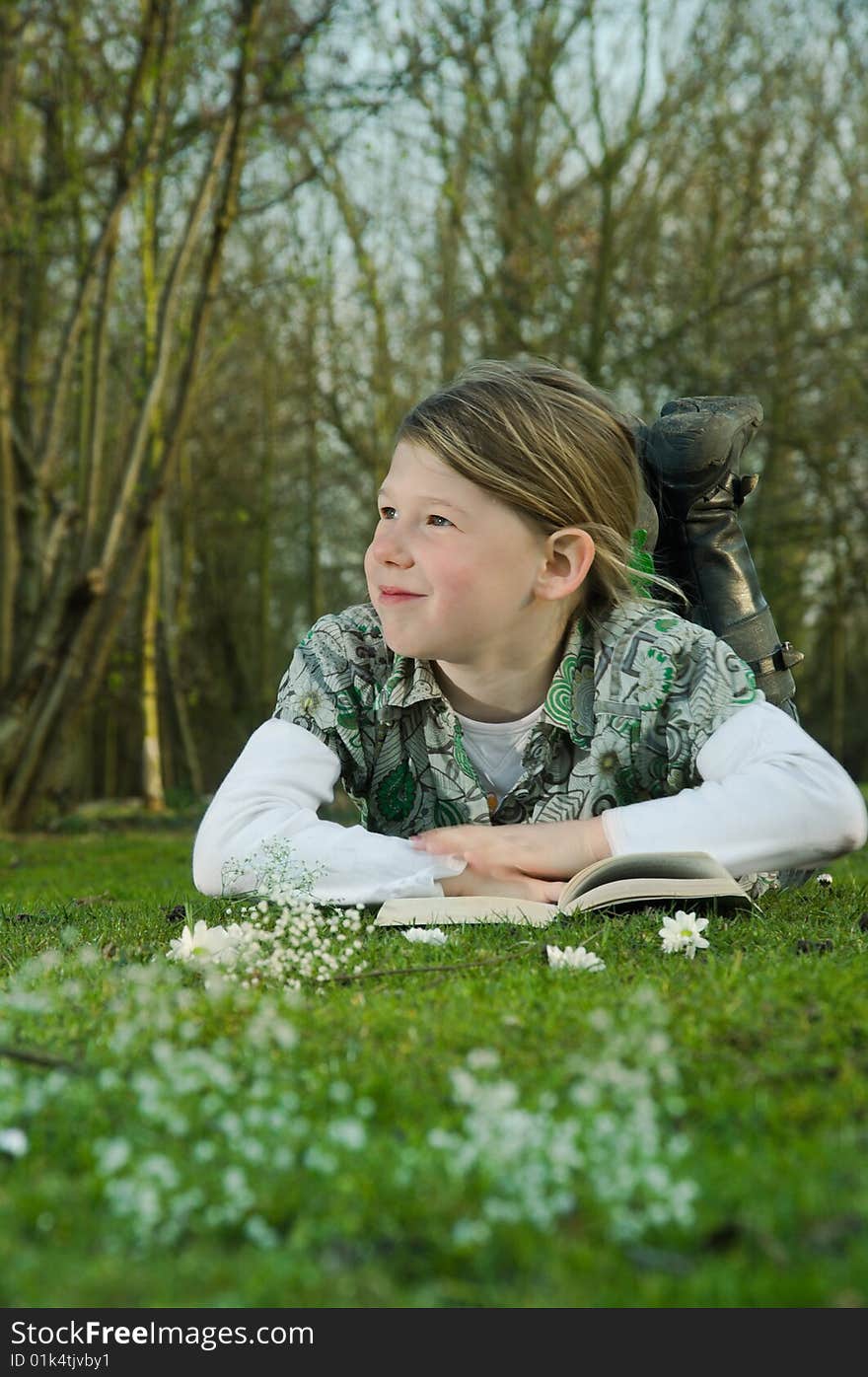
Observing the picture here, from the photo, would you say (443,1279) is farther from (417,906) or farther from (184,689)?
(184,689)

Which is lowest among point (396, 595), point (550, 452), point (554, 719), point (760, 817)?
point (760, 817)

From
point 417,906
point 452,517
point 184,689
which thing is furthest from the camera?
point 184,689

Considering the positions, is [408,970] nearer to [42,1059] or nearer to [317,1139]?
[42,1059]

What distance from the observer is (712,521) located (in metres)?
5.14

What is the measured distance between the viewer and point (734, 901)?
11.7 feet

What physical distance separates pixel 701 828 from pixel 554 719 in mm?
683

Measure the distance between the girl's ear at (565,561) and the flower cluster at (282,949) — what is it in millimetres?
1317

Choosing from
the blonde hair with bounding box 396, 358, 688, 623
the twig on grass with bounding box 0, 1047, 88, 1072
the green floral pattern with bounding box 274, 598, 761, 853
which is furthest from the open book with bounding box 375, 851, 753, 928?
the twig on grass with bounding box 0, 1047, 88, 1072

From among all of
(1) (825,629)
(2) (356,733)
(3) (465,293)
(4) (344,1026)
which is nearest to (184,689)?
(3) (465,293)

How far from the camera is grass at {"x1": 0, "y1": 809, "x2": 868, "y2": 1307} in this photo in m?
1.39

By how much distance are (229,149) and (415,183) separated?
7.62 m

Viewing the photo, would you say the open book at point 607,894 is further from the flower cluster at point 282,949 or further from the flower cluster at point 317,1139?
the flower cluster at point 317,1139

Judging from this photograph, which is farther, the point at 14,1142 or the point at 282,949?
the point at 282,949

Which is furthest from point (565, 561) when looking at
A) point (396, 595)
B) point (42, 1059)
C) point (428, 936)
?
point (42, 1059)
